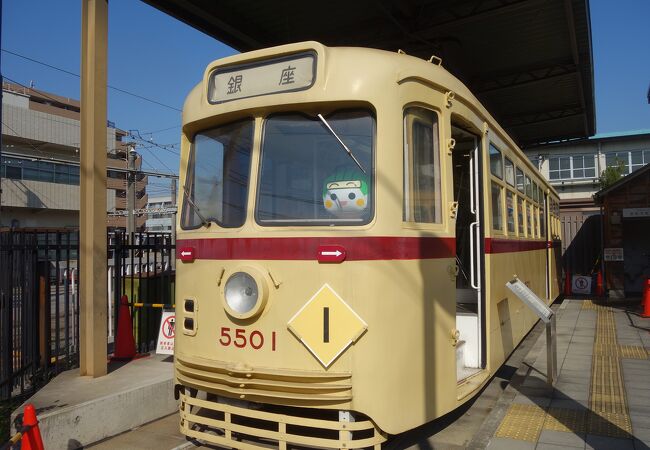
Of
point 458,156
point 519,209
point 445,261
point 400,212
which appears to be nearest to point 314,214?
point 400,212

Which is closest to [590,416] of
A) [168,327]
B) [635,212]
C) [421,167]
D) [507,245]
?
[507,245]

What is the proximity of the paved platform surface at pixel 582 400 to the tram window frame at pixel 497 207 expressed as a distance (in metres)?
1.74

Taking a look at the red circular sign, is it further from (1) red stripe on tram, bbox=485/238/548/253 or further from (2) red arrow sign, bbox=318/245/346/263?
(1) red stripe on tram, bbox=485/238/548/253

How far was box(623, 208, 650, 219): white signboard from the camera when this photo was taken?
1502 centimetres

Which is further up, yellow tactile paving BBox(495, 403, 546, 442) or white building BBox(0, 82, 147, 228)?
white building BBox(0, 82, 147, 228)

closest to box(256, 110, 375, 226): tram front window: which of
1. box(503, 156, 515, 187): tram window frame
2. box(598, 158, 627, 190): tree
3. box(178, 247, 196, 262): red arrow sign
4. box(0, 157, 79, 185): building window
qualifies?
box(178, 247, 196, 262): red arrow sign

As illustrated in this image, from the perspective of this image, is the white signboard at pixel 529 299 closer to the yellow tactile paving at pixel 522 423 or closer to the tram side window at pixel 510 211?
the tram side window at pixel 510 211

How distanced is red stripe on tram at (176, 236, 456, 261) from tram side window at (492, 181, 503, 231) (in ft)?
5.24

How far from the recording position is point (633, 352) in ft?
25.4

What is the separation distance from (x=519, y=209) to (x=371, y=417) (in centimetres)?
461

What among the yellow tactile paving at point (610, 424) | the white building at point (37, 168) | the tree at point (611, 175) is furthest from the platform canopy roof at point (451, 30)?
the white building at point (37, 168)

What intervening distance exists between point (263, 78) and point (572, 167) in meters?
35.2

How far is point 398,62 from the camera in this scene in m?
3.98

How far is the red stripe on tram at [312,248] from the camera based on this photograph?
3.66 metres
